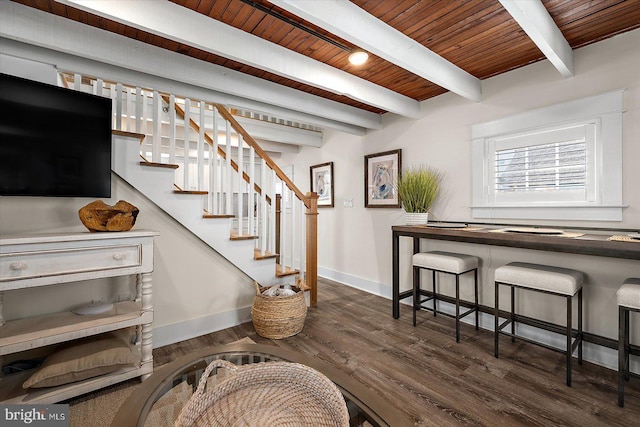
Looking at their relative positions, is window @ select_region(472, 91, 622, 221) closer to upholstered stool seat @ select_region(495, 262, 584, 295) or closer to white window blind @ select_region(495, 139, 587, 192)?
white window blind @ select_region(495, 139, 587, 192)

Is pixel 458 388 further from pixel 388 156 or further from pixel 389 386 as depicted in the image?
pixel 388 156

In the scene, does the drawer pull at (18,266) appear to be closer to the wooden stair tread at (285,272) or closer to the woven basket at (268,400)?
the woven basket at (268,400)

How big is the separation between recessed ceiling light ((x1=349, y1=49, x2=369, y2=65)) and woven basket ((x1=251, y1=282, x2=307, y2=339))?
206cm

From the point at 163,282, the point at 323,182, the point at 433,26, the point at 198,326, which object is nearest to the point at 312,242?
the point at 198,326

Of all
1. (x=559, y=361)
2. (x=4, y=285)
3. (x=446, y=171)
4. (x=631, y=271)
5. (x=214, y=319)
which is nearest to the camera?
(x=4, y=285)

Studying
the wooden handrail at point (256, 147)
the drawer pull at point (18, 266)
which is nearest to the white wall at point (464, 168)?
the wooden handrail at point (256, 147)

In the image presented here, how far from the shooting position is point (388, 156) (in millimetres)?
3678

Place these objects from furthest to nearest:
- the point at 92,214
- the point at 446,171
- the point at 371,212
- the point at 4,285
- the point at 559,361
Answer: the point at 371,212, the point at 446,171, the point at 559,361, the point at 92,214, the point at 4,285

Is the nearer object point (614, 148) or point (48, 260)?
point (48, 260)

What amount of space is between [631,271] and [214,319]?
3317 mm

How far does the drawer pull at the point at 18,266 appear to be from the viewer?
58.9 inches

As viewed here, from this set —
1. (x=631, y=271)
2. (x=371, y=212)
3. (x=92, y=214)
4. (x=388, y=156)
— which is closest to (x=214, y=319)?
(x=92, y=214)

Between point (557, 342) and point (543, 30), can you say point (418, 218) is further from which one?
point (543, 30)

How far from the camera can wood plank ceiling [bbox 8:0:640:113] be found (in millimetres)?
1723
